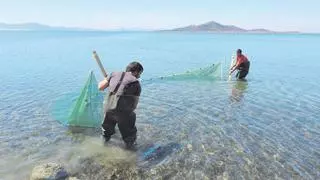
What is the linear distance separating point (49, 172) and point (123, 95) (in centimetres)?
244

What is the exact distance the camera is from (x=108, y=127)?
10148mm

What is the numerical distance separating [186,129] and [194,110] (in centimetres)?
287

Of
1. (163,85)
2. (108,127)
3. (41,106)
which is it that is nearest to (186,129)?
(108,127)

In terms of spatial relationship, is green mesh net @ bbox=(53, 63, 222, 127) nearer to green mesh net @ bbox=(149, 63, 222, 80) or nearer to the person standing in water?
green mesh net @ bbox=(149, 63, 222, 80)

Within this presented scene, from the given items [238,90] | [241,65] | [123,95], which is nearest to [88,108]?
[123,95]

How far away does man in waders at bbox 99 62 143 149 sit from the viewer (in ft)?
29.9

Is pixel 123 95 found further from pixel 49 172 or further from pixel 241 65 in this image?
pixel 241 65

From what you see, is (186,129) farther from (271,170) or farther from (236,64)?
(236,64)

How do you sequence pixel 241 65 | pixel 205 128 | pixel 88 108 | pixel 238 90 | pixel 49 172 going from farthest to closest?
pixel 241 65 < pixel 238 90 < pixel 205 128 < pixel 88 108 < pixel 49 172

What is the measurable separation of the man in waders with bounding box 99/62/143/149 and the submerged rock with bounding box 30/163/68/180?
6.19 feet

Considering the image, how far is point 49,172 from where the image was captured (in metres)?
8.25

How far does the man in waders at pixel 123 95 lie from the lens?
912cm

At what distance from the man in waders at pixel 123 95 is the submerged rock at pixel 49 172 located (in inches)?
74.3

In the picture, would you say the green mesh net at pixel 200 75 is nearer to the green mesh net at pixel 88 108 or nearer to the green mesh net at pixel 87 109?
the green mesh net at pixel 87 109
